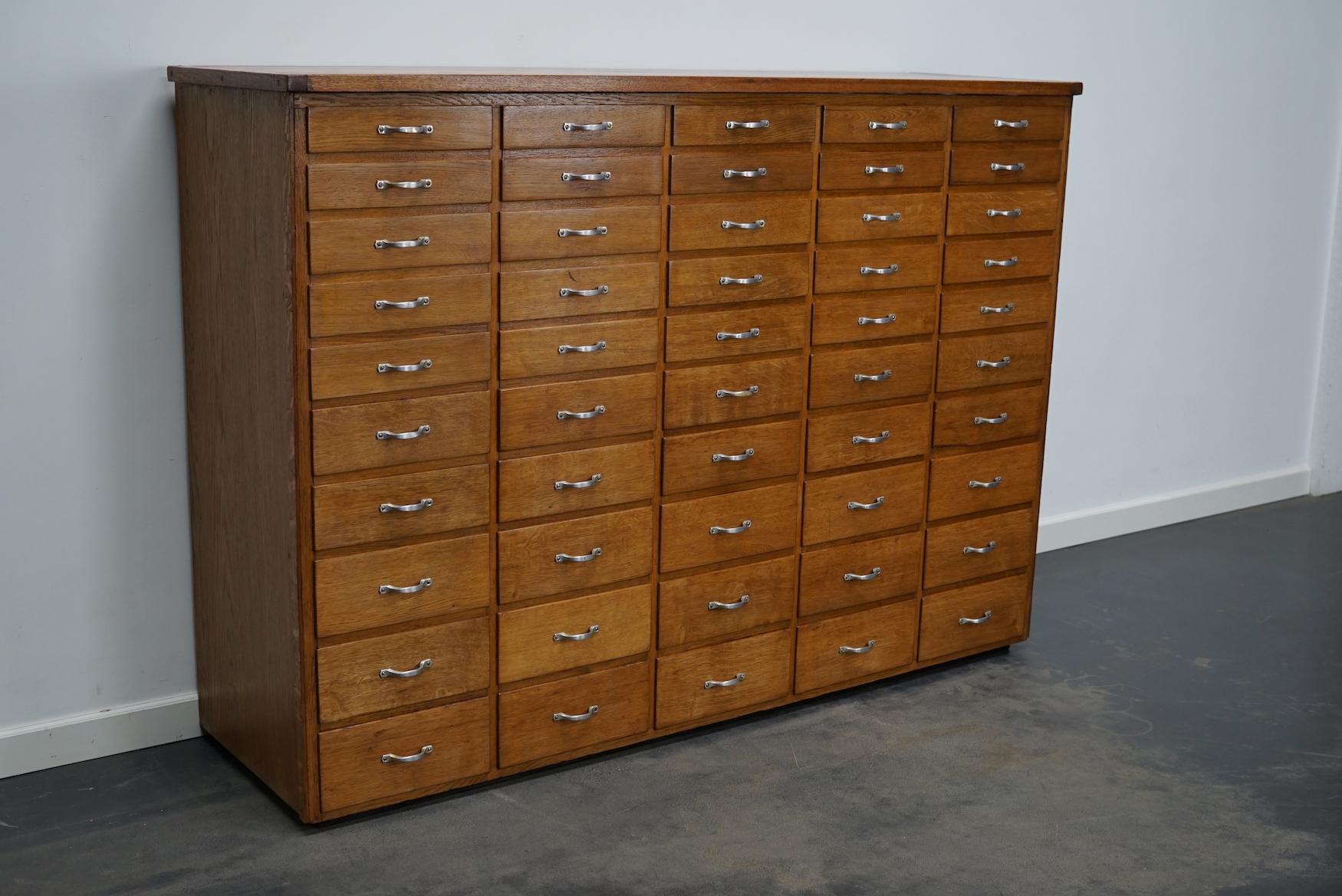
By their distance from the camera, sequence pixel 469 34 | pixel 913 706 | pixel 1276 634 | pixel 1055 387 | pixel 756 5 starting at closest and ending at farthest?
pixel 469 34
pixel 913 706
pixel 756 5
pixel 1276 634
pixel 1055 387

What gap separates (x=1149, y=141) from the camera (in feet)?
15.8

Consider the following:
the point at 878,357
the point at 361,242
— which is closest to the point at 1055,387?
the point at 878,357

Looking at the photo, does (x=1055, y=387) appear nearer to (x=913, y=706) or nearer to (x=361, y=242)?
(x=913, y=706)

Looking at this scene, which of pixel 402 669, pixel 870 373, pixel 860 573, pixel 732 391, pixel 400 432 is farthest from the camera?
pixel 860 573

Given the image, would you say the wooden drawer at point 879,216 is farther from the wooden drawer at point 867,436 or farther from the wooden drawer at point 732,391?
the wooden drawer at point 867,436

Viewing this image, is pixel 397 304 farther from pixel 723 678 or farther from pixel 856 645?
pixel 856 645

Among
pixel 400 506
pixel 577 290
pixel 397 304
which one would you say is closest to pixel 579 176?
pixel 577 290

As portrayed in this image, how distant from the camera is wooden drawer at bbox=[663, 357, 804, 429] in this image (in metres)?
3.16

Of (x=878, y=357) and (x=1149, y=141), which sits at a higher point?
(x=1149, y=141)

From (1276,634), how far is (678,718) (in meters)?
1.85

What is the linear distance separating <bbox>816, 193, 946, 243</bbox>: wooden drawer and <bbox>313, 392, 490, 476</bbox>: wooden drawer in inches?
35.5

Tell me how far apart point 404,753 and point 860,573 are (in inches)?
47.1

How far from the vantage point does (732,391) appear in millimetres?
3234

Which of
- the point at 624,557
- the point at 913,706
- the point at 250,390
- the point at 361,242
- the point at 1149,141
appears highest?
the point at 1149,141
